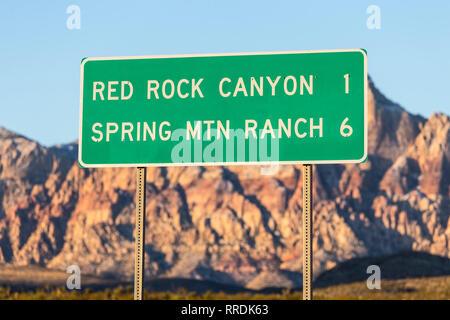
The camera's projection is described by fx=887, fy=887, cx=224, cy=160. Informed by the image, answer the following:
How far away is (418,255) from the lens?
519ft

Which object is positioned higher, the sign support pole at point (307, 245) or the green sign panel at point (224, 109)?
the green sign panel at point (224, 109)

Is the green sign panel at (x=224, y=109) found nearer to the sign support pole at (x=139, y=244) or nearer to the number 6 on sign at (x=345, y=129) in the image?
the number 6 on sign at (x=345, y=129)

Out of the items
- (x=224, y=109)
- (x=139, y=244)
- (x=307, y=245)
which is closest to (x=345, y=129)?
(x=224, y=109)

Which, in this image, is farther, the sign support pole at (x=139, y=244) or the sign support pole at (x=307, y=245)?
the sign support pole at (x=139, y=244)

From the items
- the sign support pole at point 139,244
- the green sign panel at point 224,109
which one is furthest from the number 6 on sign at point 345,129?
the sign support pole at point 139,244

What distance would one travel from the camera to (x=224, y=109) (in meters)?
11.8

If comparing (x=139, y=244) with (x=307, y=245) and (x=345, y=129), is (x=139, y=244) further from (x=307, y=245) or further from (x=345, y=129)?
(x=345, y=129)

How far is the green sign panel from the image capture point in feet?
37.9

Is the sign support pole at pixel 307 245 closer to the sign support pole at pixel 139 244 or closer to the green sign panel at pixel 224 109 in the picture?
the green sign panel at pixel 224 109

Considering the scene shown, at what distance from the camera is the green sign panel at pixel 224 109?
455 inches
